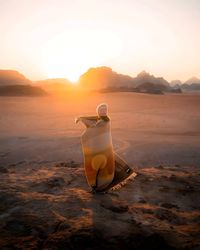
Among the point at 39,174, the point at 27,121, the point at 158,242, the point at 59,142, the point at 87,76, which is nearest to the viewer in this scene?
the point at 158,242

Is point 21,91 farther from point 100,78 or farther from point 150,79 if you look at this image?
point 150,79

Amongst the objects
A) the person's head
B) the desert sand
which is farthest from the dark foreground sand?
the person's head

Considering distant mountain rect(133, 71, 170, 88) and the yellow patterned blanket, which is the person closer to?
the yellow patterned blanket

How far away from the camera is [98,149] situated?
17.7 ft

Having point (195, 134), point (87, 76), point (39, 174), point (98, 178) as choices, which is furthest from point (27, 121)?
point (87, 76)

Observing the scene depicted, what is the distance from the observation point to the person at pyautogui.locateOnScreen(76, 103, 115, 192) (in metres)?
5.39

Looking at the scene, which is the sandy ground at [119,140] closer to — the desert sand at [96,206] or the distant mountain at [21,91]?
the desert sand at [96,206]

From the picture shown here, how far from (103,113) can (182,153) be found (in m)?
5.67

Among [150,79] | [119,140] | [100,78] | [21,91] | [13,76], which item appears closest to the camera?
[119,140]

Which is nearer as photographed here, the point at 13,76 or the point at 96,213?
the point at 96,213

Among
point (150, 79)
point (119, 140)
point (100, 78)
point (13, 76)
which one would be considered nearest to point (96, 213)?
point (119, 140)

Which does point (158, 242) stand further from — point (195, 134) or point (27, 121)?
point (27, 121)

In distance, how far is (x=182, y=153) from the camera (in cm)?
1031

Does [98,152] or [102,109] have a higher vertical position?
[102,109]
